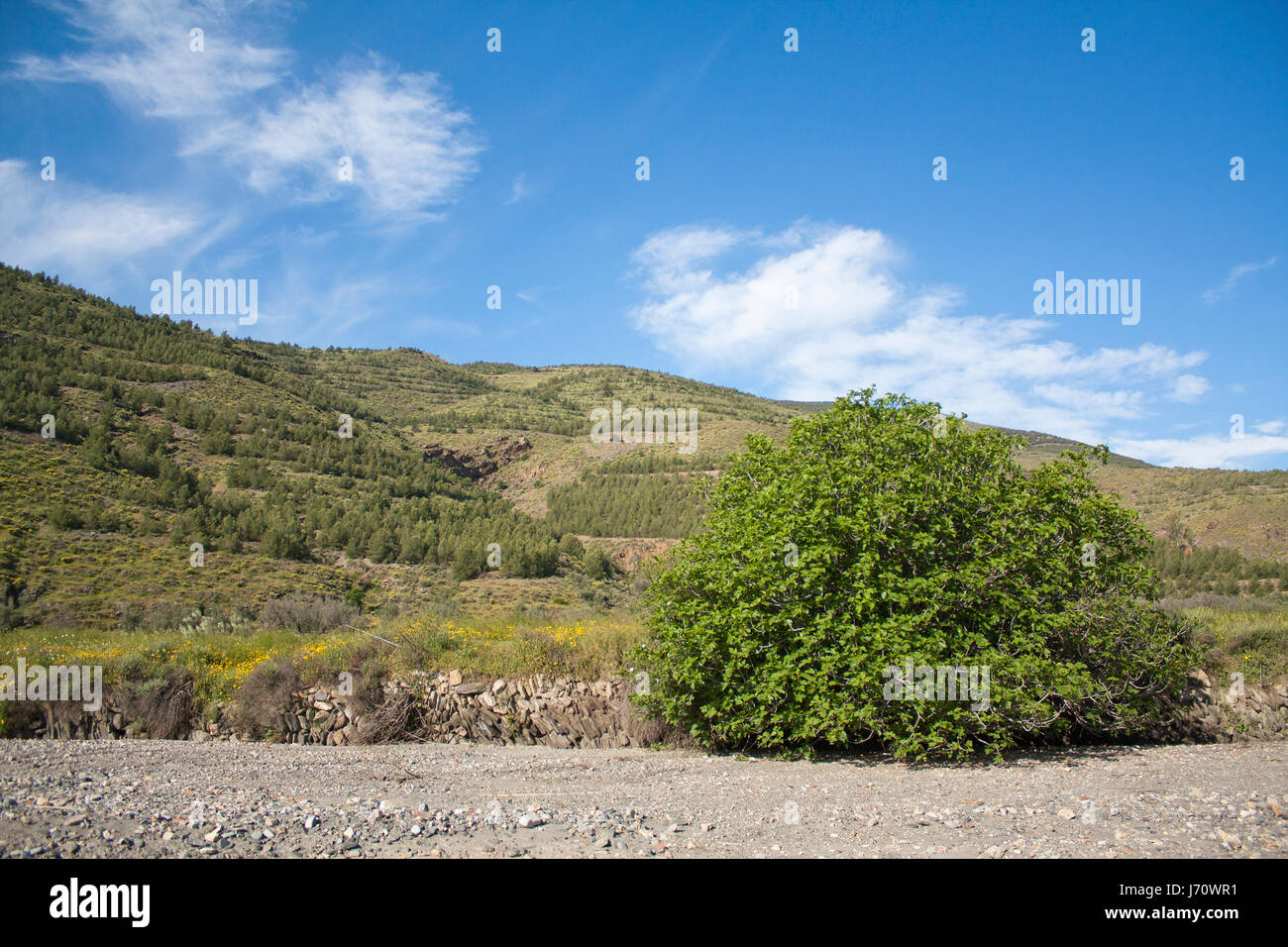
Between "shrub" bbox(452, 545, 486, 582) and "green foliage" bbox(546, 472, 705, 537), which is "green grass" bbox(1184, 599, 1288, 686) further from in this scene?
"green foliage" bbox(546, 472, 705, 537)

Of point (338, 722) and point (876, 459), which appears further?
point (338, 722)

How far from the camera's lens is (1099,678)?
10211 millimetres

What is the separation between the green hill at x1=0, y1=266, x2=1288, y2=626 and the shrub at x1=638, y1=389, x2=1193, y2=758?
5320 mm

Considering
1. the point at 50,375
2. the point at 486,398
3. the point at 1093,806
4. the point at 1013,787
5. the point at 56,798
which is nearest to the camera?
the point at 56,798

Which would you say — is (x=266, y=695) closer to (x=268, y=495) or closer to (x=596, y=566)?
(x=596, y=566)

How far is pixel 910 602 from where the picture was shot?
30.9ft

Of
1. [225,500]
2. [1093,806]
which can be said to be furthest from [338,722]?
[225,500]

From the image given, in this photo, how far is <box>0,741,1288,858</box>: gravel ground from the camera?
5492 mm

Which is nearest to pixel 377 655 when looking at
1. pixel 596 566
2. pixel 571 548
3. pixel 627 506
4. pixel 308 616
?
pixel 308 616

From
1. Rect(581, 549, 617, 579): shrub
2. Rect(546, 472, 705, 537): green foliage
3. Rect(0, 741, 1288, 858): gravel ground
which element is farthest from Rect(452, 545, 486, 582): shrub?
Rect(0, 741, 1288, 858): gravel ground

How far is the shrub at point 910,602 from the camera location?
30.1ft

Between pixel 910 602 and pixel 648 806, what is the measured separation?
4343mm
